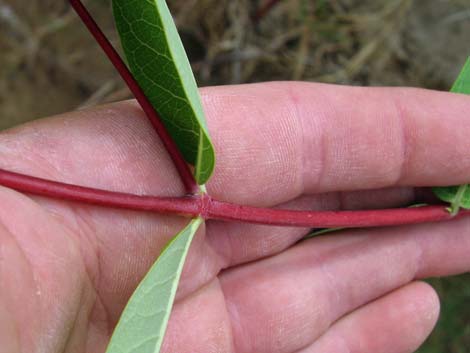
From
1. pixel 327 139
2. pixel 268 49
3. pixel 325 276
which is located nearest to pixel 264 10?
pixel 268 49

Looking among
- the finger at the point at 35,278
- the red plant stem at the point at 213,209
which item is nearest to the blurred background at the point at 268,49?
the red plant stem at the point at 213,209

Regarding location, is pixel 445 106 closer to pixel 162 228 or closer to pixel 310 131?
pixel 310 131

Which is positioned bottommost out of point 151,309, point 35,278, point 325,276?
point 325,276

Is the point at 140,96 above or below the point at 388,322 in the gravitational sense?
above

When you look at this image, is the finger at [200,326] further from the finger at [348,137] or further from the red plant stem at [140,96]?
the red plant stem at [140,96]

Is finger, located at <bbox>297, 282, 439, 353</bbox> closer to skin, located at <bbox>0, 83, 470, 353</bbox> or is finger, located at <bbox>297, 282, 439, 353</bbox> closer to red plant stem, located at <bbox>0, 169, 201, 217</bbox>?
skin, located at <bbox>0, 83, 470, 353</bbox>

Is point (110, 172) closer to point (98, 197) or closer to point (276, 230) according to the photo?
point (98, 197)

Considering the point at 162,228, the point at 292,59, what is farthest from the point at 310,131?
the point at 292,59
